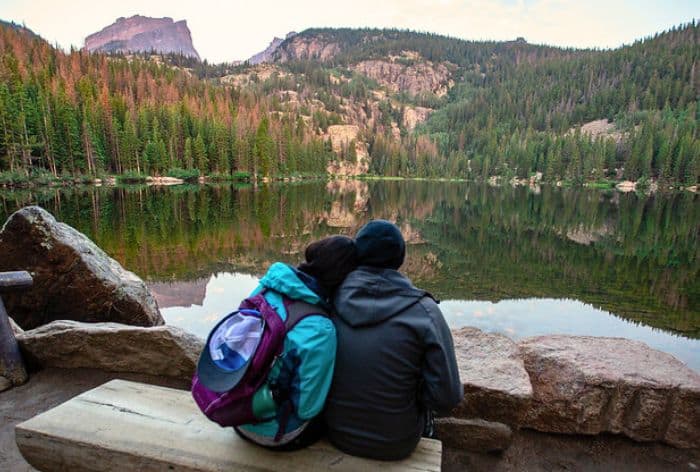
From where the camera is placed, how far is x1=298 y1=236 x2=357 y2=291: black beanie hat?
8.16 ft

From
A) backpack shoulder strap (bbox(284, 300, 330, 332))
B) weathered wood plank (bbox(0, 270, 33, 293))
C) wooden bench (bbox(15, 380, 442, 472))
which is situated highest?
backpack shoulder strap (bbox(284, 300, 330, 332))

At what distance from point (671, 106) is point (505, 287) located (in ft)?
602

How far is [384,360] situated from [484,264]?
15007mm

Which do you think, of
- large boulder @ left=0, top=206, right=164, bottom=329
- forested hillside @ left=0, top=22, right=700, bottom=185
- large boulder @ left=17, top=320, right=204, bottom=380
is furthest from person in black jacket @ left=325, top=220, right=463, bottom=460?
forested hillside @ left=0, top=22, right=700, bottom=185

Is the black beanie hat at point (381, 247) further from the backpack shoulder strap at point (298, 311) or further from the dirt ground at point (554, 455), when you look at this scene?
the dirt ground at point (554, 455)

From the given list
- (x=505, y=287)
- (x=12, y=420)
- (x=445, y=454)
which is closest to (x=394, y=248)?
(x=445, y=454)

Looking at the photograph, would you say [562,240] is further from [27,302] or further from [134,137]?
[134,137]

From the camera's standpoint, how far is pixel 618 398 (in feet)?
12.0

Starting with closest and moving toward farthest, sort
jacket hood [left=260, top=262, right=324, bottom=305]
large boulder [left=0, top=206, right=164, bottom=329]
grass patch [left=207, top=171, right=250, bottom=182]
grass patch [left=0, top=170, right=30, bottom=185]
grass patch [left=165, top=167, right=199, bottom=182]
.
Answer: jacket hood [left=260, top=262, right=324, bottom=305] < large boulder [left=0, top=206, right=164, bottom=329] < grass patch [left=0, top=170, right=30, bottom=185] < grass patch [left=165, top=167, right=199, bottom=182] < grass patch [left=207, top=171, right=250, bottom=182]

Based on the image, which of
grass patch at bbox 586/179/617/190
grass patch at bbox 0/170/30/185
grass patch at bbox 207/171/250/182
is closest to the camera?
grass patch at bbox 0/170/30/185

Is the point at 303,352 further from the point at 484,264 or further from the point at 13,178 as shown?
the point at 13,178

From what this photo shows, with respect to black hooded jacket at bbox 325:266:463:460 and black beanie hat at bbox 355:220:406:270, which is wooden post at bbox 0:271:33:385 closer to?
black hooded jacket at bbox 325:266:463:460

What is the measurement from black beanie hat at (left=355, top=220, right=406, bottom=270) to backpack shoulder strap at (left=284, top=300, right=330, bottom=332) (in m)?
0.44

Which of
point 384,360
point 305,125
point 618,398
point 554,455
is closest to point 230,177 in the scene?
point 305,125
